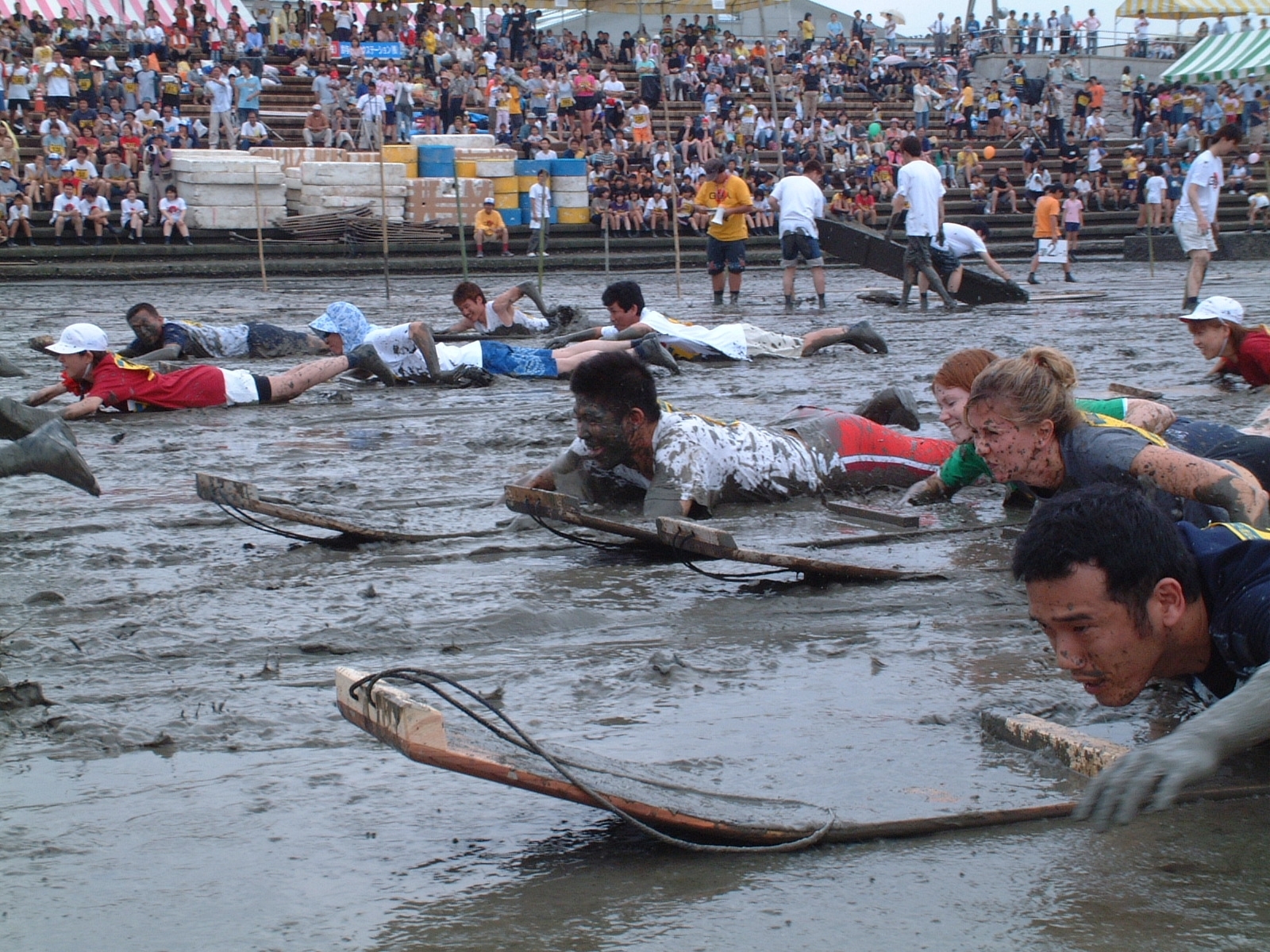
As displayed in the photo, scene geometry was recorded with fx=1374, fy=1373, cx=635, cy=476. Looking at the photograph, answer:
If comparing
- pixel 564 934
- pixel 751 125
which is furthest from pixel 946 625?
pixel 751 125

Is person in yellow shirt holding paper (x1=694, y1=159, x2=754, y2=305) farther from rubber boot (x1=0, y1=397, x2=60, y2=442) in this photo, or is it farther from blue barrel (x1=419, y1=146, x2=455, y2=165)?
blue barrel (x1=419, y1=146, x2=455, y2=165)

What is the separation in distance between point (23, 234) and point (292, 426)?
51.6 ft

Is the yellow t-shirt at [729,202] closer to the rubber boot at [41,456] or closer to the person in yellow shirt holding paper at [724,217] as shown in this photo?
the person in yellow shirt holding paper at [724,217]

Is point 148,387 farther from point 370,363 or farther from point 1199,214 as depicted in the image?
point 1199,214

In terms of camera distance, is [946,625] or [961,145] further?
[961,145]

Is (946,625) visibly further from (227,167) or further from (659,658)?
(227,167)

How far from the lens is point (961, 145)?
3203 cm

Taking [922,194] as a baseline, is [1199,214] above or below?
below

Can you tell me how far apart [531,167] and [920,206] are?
12601 mm

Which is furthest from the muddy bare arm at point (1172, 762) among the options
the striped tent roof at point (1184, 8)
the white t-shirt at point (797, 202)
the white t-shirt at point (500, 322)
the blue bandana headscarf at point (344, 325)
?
the striped tent roof at point (1184, 8)

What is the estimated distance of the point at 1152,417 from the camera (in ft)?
15.3

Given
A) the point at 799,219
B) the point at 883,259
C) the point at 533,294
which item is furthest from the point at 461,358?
the point at 883,259

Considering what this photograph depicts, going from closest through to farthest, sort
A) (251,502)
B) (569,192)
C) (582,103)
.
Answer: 1. (251,502)
2. (569,192)
3. (582,103)

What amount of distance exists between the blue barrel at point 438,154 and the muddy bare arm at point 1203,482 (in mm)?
23054
